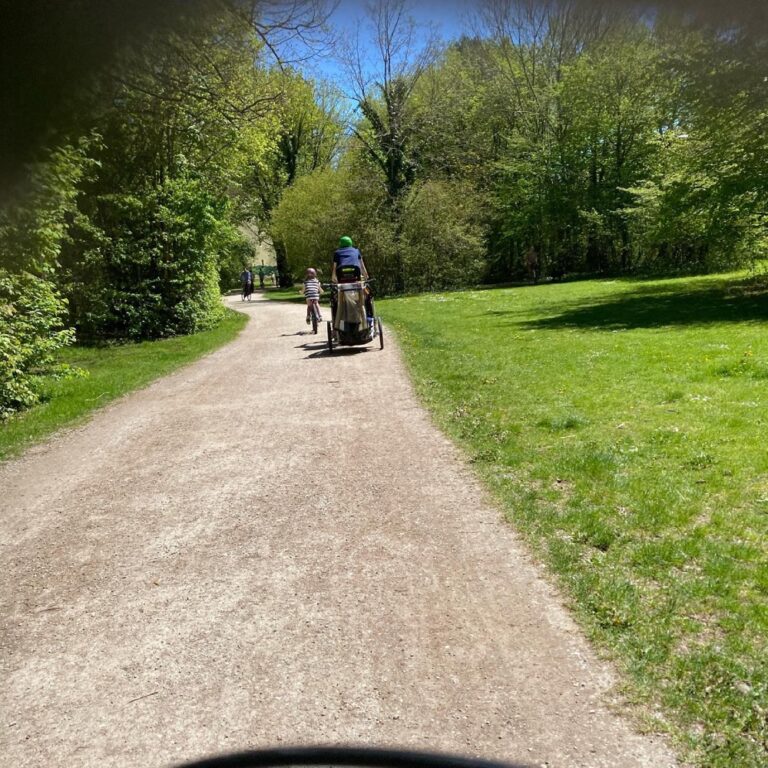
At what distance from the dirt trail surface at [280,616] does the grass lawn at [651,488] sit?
24cm

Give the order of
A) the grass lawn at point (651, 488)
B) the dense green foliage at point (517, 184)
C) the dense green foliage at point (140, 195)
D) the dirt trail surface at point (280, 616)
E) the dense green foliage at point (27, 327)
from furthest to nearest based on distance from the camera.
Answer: the dense green foliage at point (517, 184)
the dense green foliage at point (27, 327)
the grass lawn at point (651, 488)
the dirt trail surface at point (280, 616)
the dense green foliage at point (140, 195)

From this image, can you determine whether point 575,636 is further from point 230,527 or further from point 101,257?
point 101,257

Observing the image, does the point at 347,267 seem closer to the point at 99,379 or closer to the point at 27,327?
the point at 99,379

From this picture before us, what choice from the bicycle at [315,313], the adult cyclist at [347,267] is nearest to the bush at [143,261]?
the bicycle at [315,313]

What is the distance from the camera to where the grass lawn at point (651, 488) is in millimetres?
2373

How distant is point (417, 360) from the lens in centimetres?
1064

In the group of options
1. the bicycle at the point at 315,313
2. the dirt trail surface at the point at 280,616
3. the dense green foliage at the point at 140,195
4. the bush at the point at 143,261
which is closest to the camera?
the dense green foliage at the point at 140,195

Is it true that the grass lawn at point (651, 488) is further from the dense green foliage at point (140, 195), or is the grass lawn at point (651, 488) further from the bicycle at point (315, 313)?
the bicycle at point (315, 313)

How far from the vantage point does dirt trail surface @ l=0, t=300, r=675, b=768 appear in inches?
87.1

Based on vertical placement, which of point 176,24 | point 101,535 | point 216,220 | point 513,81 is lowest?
point 101,535

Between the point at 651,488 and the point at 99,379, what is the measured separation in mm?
9125

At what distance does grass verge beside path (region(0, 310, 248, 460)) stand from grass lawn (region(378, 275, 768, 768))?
14.9ft

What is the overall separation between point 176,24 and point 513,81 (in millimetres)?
39704

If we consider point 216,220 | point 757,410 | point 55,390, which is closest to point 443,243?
point 216,220
